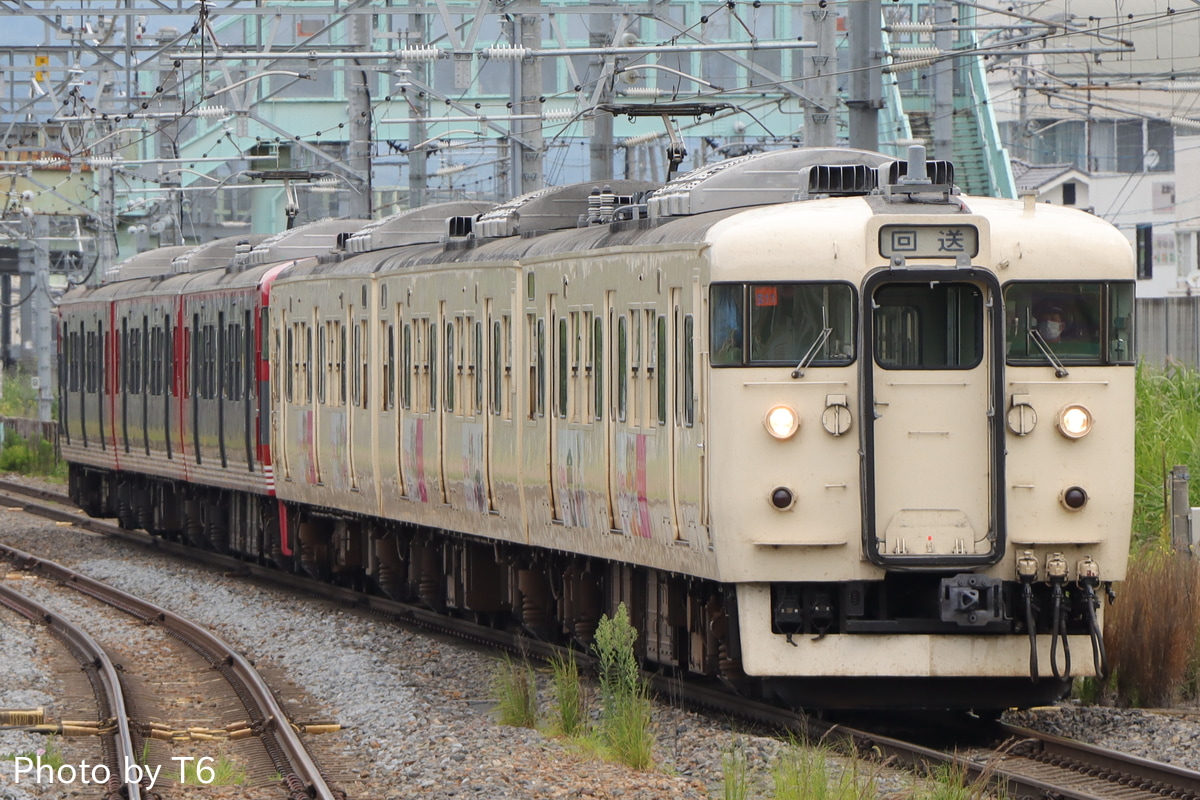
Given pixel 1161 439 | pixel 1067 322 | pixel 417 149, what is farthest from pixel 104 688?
pixel 417 149

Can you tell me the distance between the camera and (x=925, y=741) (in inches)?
449

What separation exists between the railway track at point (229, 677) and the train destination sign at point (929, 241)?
373cm

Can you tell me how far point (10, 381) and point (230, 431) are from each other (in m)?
40.9

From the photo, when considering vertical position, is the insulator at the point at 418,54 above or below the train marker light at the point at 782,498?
above

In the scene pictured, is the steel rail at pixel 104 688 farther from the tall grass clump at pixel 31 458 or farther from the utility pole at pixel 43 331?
the utility pole at pixel 43 331

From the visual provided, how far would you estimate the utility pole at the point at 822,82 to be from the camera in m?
17.4

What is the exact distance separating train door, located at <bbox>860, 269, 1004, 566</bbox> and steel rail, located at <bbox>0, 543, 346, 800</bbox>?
2919 millimetres

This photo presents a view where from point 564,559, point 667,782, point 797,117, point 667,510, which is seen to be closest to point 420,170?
point 564,559

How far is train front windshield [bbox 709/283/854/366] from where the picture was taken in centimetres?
1116

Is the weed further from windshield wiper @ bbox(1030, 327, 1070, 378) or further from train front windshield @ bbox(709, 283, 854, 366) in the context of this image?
windshield wiper @ bbox(1030, 327, 1070, 378)

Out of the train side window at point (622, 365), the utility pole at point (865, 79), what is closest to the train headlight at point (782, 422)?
the train side window at point (622, 365)

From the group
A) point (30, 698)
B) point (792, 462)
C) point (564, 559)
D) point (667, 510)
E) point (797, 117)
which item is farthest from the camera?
point (797, 117)

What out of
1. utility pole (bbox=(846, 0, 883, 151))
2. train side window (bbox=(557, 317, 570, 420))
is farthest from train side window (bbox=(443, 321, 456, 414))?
utility pole (bbox=(846, 0, 883, 151))

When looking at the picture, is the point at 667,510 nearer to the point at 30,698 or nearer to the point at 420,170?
the point at 30,698
